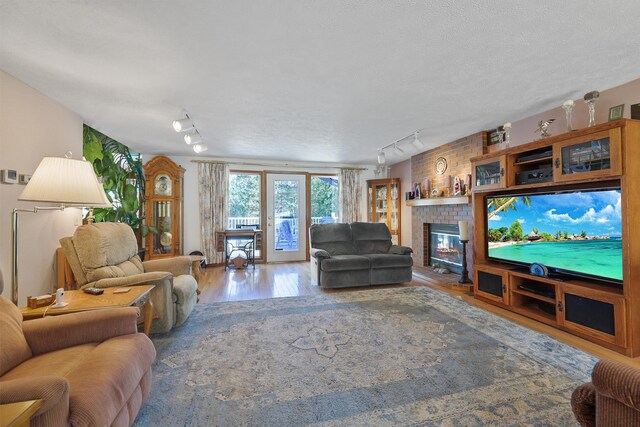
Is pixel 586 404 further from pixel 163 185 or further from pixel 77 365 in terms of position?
pixel 163 185

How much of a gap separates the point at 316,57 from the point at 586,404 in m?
2.48

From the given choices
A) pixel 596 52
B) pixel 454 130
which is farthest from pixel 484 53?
pixel 454 130

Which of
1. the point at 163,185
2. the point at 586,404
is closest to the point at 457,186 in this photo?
the point at 586,404

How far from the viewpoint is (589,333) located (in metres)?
2.38

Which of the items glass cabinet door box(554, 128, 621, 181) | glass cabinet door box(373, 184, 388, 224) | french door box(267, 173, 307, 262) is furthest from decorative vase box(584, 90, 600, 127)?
french door box(267, 173, 307, 262)

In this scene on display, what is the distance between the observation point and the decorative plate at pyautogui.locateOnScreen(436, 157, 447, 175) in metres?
4.85

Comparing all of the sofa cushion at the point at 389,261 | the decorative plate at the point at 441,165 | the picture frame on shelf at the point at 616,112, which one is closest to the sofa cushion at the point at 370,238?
the sofa cushion at the point at 389,261

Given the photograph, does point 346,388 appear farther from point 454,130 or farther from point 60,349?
point 454,130

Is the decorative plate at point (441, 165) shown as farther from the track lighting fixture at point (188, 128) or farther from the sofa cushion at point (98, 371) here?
the sofa cushion at point (98, 371)

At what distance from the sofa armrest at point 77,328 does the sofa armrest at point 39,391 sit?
2.02ft

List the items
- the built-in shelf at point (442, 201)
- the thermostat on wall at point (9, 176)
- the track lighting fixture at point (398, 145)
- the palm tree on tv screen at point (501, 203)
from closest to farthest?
1. the thermostat on wall at point (9, 176)
2. the palm tree on tv screen at point (501, 203)
3. the track lighting fixture at point (398, 145)
4. the built-in shelf at point (442, 201)

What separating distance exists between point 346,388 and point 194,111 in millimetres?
Result: 3106

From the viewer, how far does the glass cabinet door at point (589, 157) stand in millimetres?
2248

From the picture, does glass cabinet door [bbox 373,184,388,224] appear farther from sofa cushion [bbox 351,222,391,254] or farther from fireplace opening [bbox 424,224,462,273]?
sofa cushion [bbox 351,222,391,254]
